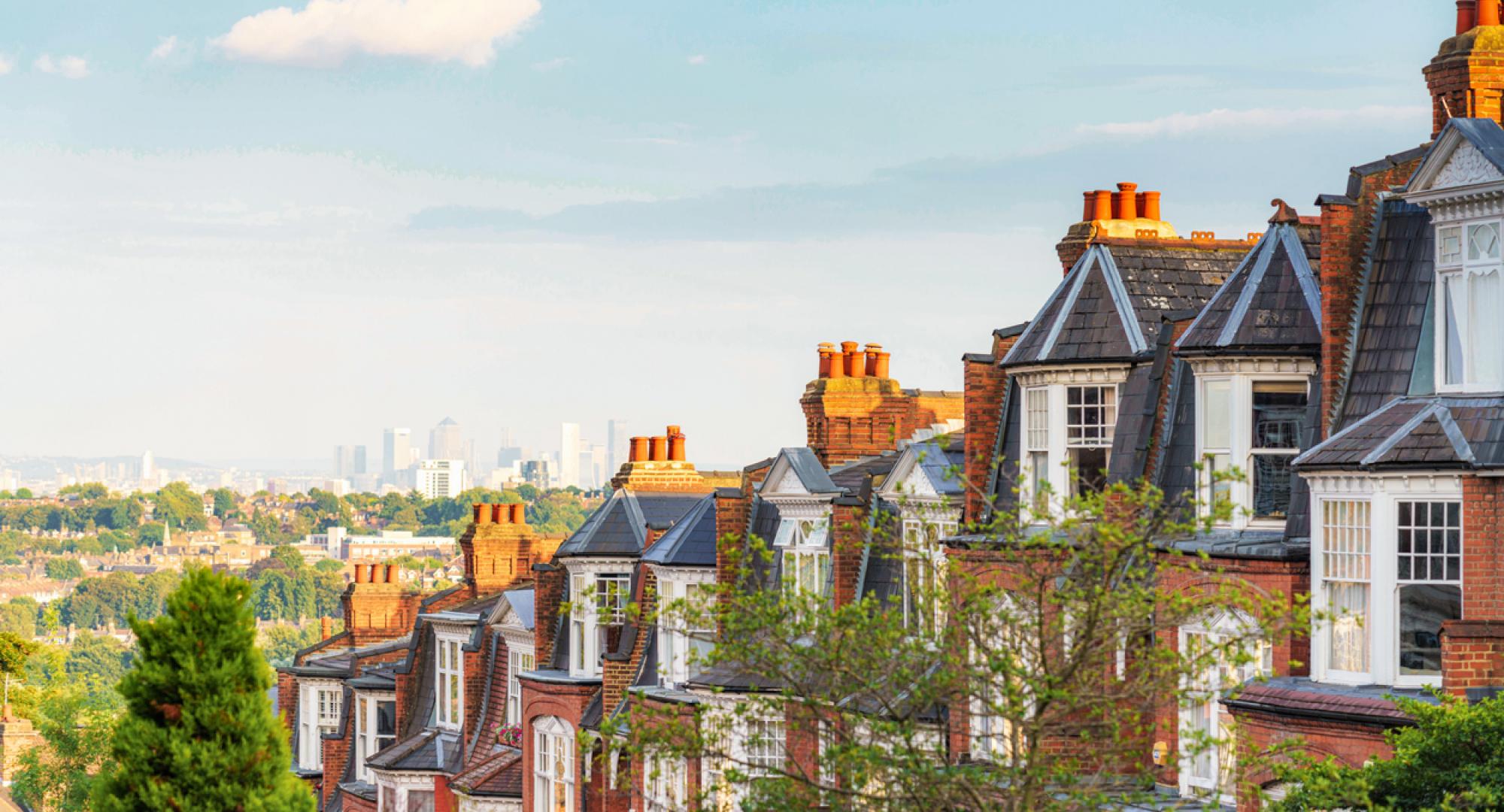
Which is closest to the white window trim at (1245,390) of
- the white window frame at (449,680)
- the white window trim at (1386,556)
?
the white window trim at (1386,556)

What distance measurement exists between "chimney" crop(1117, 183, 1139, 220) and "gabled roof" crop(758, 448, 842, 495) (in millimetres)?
7009

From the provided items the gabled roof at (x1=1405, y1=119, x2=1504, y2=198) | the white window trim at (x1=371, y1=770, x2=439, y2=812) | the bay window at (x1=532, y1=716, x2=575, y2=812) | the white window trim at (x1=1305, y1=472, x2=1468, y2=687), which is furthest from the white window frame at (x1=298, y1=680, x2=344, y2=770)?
the gabled roof at (x1=1405, y1=119, x2=1504, y2=198)

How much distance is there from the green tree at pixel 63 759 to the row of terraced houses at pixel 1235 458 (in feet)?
91.4

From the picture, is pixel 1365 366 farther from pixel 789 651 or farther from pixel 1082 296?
pixel 789 651

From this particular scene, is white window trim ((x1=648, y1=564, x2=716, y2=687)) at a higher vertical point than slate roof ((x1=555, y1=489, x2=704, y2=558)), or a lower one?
lower

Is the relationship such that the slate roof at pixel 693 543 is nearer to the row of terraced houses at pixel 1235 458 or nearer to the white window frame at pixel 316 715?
the row of terraced houses at pixel 1235 458

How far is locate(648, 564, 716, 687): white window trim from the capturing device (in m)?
41.4

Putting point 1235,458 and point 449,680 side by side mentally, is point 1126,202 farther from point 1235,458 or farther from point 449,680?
point 449,680

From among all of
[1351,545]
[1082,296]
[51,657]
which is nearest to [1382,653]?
[1351,545]

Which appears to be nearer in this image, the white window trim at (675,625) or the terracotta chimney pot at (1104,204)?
the terracotta chimney pot at (1104,204)

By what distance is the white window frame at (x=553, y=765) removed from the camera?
4475 centimetres

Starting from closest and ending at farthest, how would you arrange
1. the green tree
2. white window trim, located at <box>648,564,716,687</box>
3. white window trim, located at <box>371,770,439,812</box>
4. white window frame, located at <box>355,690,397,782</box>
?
white window trim, located at <box>648,564,716,687</box> < white window trim, located at <box>371,770,439,812</box> < white window frame, located at <box>355,690,397,782</box> < the green tree

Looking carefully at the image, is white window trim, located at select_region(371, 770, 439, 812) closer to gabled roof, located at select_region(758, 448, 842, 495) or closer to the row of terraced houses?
the row of terraced houses

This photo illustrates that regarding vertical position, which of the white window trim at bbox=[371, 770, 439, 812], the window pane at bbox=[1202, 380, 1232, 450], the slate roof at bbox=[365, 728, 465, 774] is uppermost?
the window pane at bbox=[1202, 380, 1232, 450]
